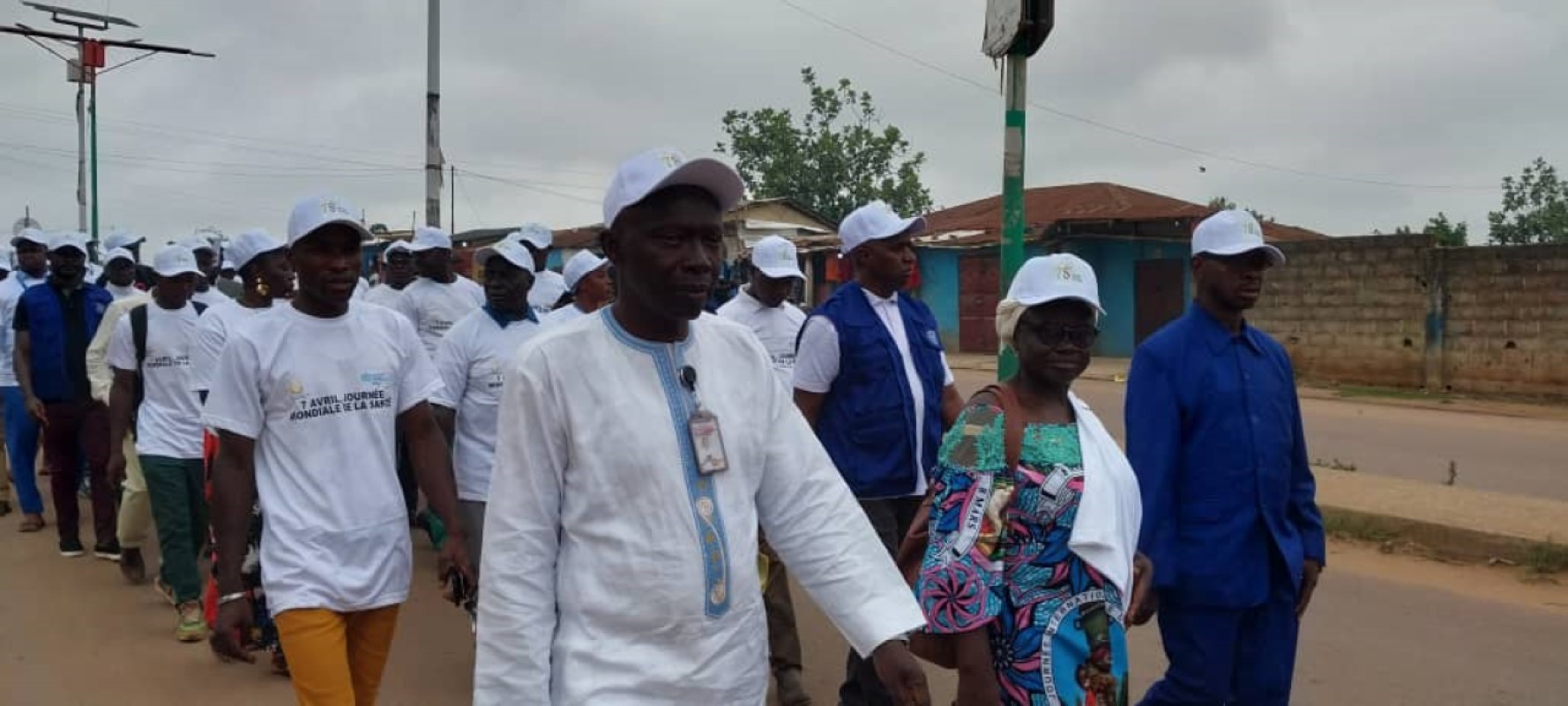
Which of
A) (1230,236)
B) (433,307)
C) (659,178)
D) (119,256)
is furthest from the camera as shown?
(119,256)

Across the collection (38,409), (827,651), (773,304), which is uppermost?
(773,304)

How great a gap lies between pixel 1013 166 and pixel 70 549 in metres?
6.41

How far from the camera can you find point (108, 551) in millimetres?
7746

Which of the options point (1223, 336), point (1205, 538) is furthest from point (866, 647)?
point (1223, 336)

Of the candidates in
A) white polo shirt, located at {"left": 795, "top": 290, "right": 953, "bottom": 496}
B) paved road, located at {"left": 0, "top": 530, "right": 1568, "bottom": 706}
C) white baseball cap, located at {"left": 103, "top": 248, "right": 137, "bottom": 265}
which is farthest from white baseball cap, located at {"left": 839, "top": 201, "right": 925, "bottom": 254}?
white baseball cap, located at {"left": 103, "top": 248, "right": 137, "bottom": 265}

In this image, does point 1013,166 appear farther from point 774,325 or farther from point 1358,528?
A: point 1358,528

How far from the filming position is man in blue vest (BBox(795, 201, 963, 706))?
4438 millimetres

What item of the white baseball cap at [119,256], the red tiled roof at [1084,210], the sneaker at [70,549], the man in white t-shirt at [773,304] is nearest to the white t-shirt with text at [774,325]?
the man in white t-shirt at [773,304]

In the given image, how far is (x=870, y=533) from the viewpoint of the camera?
7.84ft

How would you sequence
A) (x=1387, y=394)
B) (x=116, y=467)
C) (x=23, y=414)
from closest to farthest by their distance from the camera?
(x=116, y=467) → (x=23, y=414) → (x=1387, y=394)

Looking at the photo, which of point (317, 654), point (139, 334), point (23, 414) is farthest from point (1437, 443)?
point (23, 414)

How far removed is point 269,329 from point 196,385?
198cm

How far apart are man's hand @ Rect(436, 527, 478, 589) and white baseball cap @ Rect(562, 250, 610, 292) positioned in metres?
2.62

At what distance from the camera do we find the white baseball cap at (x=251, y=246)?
195 inches
